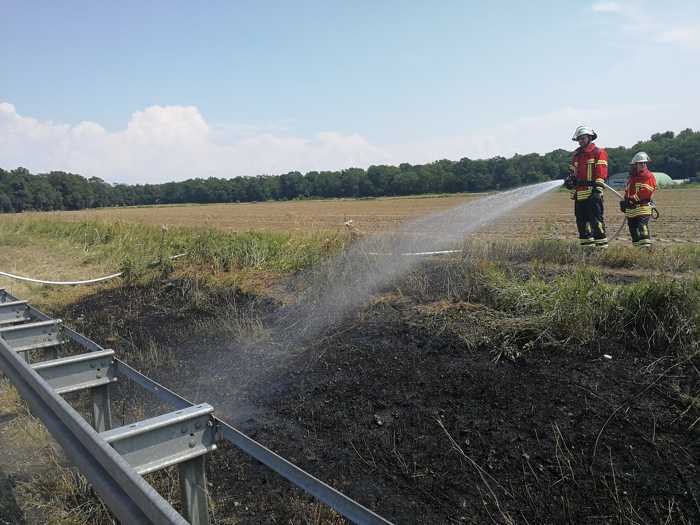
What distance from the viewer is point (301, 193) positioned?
8688 cm

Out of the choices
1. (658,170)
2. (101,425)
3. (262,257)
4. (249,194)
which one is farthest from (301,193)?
(101,425)

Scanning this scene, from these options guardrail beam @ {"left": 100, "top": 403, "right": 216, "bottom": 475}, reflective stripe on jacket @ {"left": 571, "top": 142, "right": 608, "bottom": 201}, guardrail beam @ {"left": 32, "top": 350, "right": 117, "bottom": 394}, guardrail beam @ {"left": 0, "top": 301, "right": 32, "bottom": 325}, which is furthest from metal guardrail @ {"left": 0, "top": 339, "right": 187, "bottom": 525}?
reflective stripe on jacket @ {"left": 571, "top": 142, "right": 608, "bottom": 201}

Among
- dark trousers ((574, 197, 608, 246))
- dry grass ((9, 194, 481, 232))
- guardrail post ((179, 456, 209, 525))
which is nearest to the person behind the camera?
guardrail post ((179, 456, 209, 525))

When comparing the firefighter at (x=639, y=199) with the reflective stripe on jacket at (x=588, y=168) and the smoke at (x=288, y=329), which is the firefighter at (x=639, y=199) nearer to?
the reflective stripe on jacket at (x=588, y=168)

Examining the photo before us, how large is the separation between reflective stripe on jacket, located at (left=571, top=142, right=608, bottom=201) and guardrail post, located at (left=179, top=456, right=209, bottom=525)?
29.7 ft

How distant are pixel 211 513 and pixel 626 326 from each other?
142 inches

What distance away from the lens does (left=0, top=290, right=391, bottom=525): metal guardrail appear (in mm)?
1767

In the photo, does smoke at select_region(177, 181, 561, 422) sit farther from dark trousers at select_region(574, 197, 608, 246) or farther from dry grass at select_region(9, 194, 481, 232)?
dry grass at select_region(9, 194, 481, 232)

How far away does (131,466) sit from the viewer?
2.14 metres

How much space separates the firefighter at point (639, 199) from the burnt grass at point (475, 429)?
240 inches

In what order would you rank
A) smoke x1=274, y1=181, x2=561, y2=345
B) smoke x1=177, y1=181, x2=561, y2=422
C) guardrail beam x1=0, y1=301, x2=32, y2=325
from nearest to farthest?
1. smoke x1=177, y1=181, x2=561, y2=422
2. guardrail beam x1=0, y1=301, x2=32, y2=325
3. smoke x1=274, y1=181, x2=561, y2=345

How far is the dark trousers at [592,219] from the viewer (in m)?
9.47

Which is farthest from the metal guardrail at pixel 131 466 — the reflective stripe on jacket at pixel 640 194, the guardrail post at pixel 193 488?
the reflective stripe on jacket at pixel 640 194

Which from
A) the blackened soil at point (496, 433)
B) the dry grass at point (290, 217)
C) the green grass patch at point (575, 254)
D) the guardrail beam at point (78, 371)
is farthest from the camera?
the dry grass at point (290, 217)
